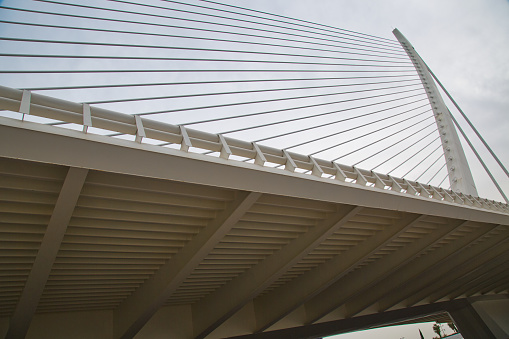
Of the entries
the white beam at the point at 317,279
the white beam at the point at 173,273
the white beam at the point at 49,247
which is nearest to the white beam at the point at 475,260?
the white beam at the point at 317,279

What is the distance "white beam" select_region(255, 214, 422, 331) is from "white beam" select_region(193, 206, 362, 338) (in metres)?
1.98

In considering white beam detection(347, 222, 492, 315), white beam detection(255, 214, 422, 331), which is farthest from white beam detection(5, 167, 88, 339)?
white beam detection(347, 222, 492, 315)

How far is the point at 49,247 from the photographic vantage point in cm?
553

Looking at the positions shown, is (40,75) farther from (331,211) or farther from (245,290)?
(245,290)

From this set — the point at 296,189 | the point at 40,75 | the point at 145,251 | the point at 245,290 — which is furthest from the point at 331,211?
the point at 40,75

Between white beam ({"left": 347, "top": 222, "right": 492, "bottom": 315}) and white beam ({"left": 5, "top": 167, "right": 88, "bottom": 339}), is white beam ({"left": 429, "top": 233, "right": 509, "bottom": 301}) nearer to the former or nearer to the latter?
white beam ({"left": 347, "top": 222, "right": 492, "bottom": 315})

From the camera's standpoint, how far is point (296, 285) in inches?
446

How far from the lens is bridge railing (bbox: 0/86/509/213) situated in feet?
14.3

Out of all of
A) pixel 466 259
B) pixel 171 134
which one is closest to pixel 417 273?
pixel 466 259

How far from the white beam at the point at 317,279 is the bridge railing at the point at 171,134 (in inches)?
63.2

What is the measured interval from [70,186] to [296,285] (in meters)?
8.11

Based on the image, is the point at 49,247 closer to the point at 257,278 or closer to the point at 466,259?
the point at 257,278

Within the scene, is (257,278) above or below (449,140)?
below

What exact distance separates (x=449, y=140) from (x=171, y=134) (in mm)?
14617
